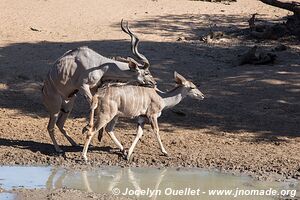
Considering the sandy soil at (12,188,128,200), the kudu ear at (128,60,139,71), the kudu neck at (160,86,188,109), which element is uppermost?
the kudu ear at (128,60,139,71)

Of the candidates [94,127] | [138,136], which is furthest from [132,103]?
[94,127]

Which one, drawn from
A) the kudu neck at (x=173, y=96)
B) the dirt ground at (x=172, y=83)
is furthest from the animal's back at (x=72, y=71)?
the kudu neck at (x=173, y=96)

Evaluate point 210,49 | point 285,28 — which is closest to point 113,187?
point 210,49

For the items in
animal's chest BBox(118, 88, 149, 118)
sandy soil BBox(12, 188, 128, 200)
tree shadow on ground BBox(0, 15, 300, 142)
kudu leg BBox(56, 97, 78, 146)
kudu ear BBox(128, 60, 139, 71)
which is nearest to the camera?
sandy soil BBox(12, 188, 128, 200)

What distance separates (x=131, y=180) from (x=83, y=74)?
185cm

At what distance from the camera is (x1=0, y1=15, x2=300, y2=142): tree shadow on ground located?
1210 cm

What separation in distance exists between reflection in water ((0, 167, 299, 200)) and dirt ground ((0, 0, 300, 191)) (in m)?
0.30

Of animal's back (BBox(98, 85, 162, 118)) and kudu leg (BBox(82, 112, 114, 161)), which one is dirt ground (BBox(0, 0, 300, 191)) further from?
animal's back (BBox(98, 85, 162, 118))

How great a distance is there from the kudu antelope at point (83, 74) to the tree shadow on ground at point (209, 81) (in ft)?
6.50

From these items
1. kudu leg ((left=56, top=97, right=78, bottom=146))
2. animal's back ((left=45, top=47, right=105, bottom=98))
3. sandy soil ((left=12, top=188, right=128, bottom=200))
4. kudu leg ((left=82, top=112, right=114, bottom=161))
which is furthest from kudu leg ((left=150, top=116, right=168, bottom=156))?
sandy soil ((left=12, top=188, right=128, bottom=200))

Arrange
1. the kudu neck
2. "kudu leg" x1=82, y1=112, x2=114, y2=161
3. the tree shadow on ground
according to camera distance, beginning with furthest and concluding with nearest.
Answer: the tree shadow on ground < the kudu neck < "kudu leg" x1=82, y1=112, x2=114, y2=161

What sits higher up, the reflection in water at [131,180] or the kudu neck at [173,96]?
the kudu neck at [173,96]

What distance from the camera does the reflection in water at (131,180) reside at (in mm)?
8688

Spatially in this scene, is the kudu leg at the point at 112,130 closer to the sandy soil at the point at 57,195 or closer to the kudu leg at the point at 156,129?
the kudu leg at the point at 156,129
